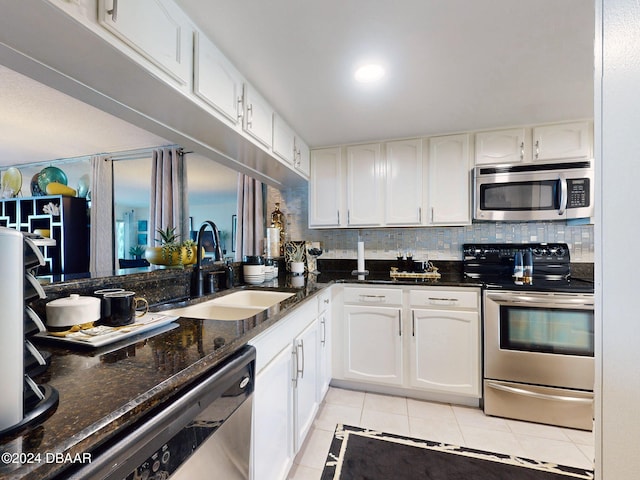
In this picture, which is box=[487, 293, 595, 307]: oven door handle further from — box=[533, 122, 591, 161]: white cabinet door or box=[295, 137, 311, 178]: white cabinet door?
box=[295, 137, 311, 178]: white cabinet door

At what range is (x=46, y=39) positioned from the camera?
0.82m

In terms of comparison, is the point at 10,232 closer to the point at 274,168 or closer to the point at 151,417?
the point at 151,417

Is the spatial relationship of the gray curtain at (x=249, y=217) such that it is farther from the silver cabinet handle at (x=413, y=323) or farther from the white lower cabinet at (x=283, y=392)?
the silver cabinet handle at (x=413, y=323)

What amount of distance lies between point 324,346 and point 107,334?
154 cm

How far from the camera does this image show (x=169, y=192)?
3.14 m

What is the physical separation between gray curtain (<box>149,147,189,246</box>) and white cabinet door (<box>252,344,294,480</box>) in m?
2.45

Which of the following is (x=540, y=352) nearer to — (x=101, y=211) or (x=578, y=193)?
(x=578, y=193)

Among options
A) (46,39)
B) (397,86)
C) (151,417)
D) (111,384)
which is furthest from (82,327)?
(397,86)

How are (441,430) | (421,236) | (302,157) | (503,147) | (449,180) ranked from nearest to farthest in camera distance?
1. (441,430)
2. (503,147)
3. (449,180)
4. (302,157)
5. (421,236)

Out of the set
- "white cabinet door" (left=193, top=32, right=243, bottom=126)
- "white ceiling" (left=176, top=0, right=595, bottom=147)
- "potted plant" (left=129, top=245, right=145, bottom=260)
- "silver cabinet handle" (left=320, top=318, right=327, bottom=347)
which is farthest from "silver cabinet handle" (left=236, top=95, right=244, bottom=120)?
"potted plant" (left=129, top=245, right=145, bottom=260)

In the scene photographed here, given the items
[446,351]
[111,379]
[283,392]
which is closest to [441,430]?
[446,351]

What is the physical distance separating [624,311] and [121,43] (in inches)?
55.9

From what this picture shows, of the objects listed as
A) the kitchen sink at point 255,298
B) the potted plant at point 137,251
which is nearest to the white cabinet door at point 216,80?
the kitchen sink at point 255,298

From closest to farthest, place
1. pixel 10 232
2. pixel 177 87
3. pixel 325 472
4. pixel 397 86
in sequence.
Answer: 1. pixel 10 232
2. pixel 177 87
3. pixel 325 472
4. pixel 397 86
